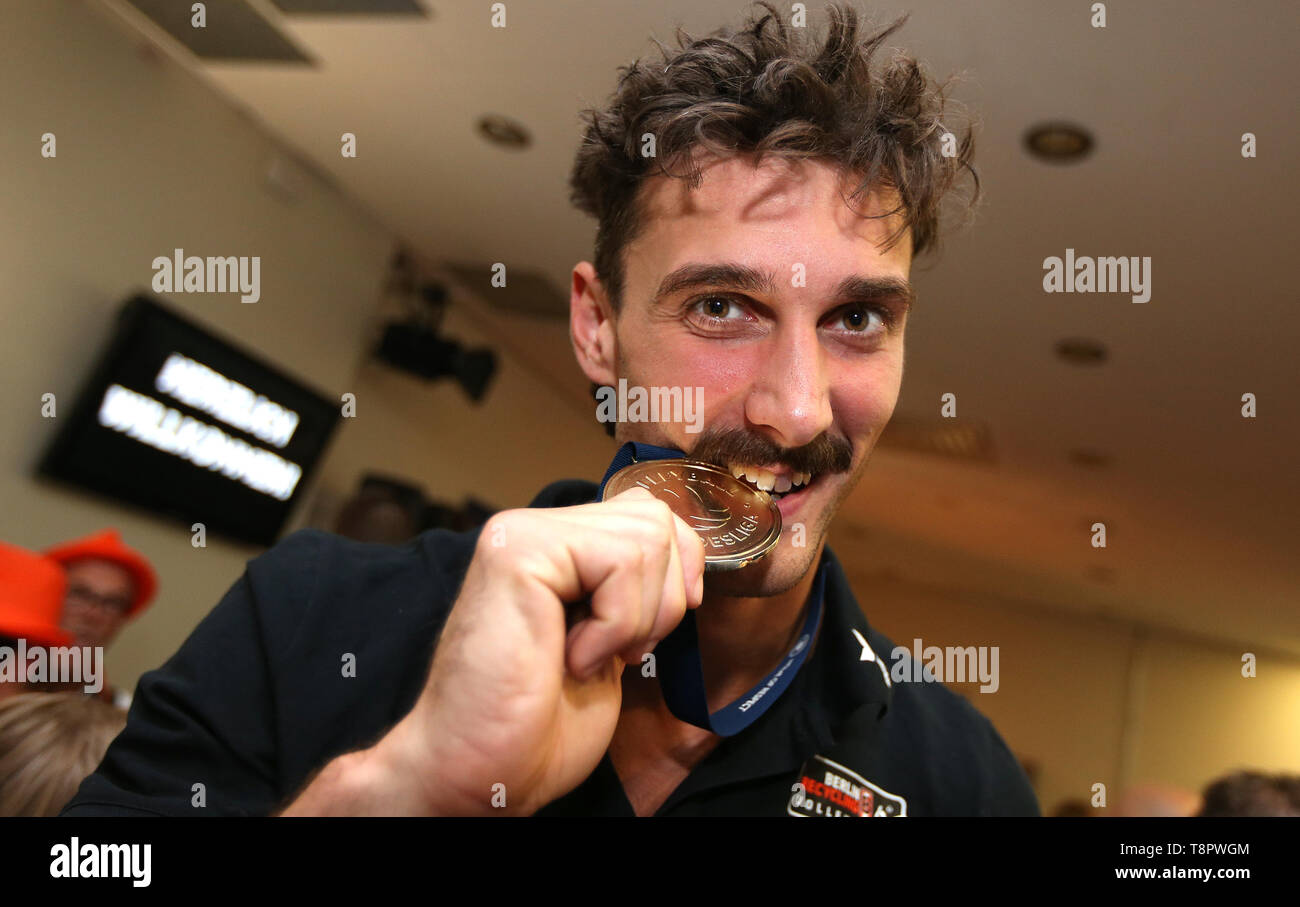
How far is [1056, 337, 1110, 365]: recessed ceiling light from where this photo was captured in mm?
4246

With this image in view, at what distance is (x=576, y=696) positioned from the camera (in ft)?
2.00

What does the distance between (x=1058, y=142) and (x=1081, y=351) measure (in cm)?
163

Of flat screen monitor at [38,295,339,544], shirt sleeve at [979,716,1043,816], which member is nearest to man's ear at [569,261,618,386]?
shirt sleeve at [979,716,1043,816]

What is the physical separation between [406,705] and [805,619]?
0.41 m

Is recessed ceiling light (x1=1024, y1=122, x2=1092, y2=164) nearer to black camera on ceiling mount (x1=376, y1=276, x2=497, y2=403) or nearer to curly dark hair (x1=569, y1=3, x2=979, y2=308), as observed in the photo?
curly dark hair (x1=569, y1=3, x2=979, y2=308)

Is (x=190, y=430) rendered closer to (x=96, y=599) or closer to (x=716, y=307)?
(x=96, y=599)

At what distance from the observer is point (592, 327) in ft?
3.53

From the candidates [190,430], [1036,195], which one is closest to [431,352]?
[190,430]

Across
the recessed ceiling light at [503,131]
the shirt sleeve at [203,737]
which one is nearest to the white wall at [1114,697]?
the recessed ceiling light at [503,131]

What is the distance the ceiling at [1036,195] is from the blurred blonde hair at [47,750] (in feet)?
4.13

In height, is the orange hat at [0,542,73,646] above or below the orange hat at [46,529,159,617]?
below

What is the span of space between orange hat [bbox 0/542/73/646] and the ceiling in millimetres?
1652
